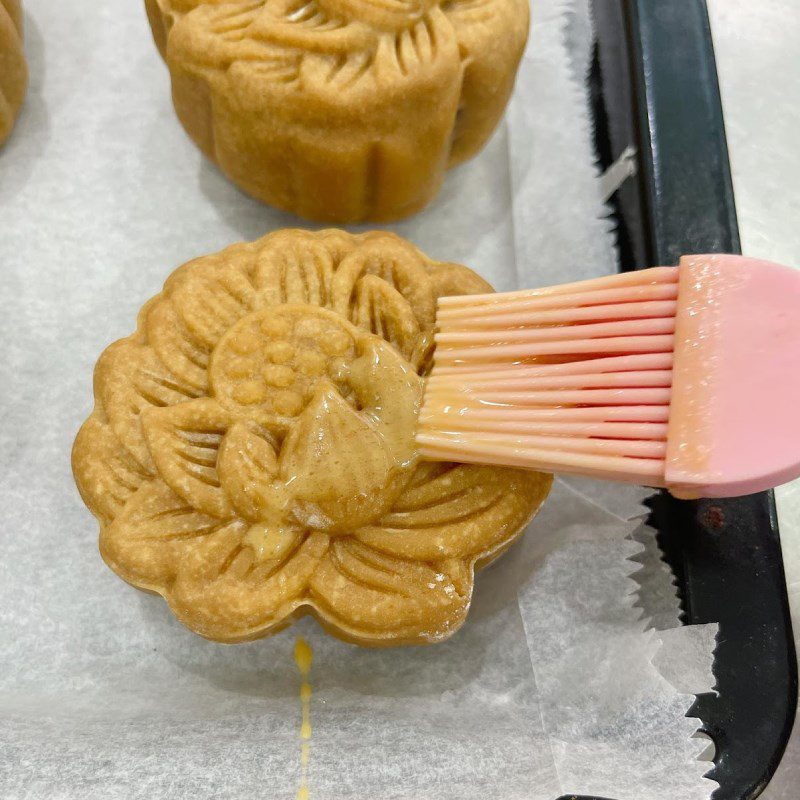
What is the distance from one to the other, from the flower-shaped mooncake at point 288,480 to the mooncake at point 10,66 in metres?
0.82

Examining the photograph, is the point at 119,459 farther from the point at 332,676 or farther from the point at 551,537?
the point at 551,537

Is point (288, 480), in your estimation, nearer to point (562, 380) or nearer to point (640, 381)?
point (562, 380)

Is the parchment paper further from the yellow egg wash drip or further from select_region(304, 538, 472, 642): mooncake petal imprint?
select_region(304, 538, 472, 642): mooncake petal imprint

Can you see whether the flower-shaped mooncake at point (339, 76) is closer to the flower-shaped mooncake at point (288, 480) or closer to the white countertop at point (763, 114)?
the flower-shaped mooncake at point (288, 480)

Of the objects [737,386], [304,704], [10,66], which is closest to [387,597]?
[304,704]

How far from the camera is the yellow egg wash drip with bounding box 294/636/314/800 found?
4.51ft

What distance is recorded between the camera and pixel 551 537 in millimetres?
1701

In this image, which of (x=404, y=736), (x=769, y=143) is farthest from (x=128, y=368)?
(x=769, y=143)

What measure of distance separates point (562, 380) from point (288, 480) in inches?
18.7

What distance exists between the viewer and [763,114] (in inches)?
91.5

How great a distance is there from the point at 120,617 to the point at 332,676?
1.45ft

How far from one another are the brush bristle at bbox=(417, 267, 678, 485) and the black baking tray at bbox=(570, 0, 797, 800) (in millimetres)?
345

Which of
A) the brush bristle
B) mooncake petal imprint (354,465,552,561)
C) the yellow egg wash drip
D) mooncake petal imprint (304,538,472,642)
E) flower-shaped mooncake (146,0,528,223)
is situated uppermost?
flower-shaped mooncake (146,0,528,223)

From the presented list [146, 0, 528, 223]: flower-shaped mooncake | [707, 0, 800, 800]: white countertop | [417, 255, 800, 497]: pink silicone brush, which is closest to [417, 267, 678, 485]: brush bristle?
[417, 255, 800, 497]: pink silicone brush
